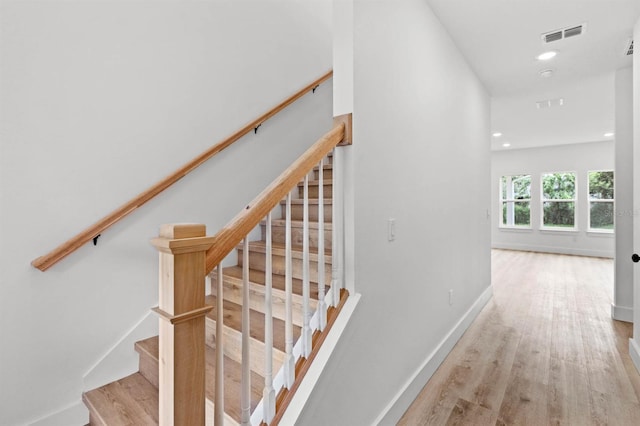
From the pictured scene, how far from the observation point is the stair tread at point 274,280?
5.76 feet

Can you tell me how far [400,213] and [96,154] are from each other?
1.80m

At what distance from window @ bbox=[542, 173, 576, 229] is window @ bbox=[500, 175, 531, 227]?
1.13 ft

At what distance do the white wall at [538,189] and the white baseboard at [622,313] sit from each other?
4892 mm

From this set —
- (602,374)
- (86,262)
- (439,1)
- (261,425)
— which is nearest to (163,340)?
(261,425)

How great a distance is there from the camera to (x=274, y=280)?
1.95 metres

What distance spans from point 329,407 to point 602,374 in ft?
7.56

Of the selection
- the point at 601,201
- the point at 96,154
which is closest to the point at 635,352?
the point at 96,154

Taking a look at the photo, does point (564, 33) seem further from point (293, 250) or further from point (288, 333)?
point (288, 333)

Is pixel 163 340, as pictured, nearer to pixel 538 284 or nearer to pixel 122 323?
pixel 122 323

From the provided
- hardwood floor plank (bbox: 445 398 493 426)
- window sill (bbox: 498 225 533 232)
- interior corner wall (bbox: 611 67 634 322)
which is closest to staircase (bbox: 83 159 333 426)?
hardwood floor plank (bbox: 445 398 493 426)

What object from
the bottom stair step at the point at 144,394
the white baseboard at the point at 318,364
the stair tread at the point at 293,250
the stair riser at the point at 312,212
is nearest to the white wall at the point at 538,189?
the stair riser at the point at 312,212

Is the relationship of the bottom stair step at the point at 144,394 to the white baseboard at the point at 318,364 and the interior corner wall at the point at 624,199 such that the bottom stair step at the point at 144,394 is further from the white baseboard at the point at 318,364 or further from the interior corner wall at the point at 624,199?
the interior corner wall at the point at 624,199

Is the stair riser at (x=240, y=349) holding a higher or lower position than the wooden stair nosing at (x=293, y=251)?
lower

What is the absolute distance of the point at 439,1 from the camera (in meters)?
2.17
